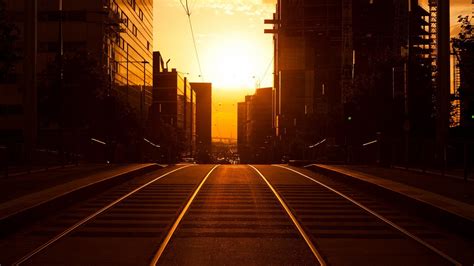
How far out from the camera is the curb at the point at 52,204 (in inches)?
402

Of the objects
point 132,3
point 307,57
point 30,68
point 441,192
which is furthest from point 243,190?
point 307,57

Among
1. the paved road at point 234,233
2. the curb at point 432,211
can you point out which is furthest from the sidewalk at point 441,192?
the paved road at point 234,233

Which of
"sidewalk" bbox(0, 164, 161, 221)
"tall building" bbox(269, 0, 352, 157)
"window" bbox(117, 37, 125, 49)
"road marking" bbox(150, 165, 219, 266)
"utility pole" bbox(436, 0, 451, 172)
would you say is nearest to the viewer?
"road marking" bbox(150, 165, 219, 266)

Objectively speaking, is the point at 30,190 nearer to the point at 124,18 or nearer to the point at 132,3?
the point at 124,18

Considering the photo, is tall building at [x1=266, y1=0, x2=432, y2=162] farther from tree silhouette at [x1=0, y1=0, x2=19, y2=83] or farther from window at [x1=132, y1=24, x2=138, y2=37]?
window at [x1=132, y1=24, x2=138, y2=37]

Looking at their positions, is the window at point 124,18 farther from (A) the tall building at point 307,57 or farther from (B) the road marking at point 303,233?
(B) the road marking at point 303,233

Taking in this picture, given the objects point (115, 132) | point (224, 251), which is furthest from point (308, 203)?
point (115, 132)

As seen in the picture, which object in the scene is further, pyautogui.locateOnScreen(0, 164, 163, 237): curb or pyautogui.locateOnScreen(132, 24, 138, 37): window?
pyautogui.locateOnScreen(132, 24, 138, 37): window

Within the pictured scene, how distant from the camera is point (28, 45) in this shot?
2406cm

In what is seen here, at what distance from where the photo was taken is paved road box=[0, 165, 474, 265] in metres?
8.30

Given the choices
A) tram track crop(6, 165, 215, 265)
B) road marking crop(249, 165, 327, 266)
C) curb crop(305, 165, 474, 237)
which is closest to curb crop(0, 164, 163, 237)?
tram track crop(6, 165, 215, 265)

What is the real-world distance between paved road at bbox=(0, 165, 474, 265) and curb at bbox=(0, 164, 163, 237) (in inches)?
6.7

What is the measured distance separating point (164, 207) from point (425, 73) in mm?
36430

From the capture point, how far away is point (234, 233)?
33.6ft
